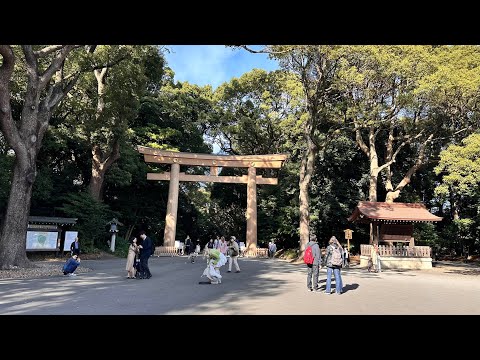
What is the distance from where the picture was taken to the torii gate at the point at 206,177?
24.5 metres

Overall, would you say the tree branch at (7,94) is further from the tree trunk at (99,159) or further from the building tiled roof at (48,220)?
the tree trunk at (99,159)

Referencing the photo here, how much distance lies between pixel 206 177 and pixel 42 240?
11844mm

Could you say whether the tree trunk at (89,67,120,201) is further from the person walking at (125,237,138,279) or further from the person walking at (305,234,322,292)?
the person walking at (305,234,322,292)

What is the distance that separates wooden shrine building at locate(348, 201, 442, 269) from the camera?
1933 centimetres

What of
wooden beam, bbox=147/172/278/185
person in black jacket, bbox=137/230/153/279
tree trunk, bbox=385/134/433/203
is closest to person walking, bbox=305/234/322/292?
person in black jacket, bbox=137/230/153/279

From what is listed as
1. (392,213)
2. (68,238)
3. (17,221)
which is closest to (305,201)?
(392,213)

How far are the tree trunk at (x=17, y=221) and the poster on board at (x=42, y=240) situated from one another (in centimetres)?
484

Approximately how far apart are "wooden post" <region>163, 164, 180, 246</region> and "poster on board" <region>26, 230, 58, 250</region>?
8.01m

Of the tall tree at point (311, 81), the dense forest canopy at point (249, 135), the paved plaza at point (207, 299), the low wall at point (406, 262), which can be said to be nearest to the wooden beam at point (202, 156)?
the dense forest canopy at point (249, 135)

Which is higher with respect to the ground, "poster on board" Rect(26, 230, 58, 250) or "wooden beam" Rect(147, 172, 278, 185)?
"wooden beam" Rect(147, 172, 278, 185)

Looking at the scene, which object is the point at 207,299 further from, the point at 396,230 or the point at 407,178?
the point at 407,178
